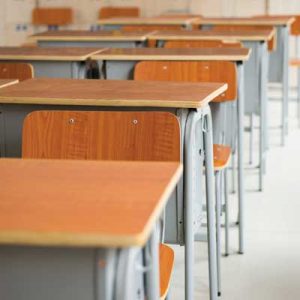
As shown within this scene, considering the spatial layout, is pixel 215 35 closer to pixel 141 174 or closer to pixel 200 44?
pixel 200 44

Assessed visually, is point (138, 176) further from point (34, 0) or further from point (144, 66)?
point (34, 0)

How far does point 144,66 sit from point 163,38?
5.46 ft

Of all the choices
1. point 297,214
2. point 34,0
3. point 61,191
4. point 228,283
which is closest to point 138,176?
point 61,191

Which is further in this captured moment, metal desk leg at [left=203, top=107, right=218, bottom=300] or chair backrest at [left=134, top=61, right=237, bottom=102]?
chair backrest at [left=134, top=61, right=237, bottom=102]

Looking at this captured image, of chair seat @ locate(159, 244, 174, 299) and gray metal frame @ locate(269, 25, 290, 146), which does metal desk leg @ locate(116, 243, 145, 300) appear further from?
gray metal frame @ locate(269, 25, 290, 146)

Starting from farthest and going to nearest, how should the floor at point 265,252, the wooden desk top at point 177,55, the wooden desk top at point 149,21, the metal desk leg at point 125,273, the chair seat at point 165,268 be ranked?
the wooden desk top at point 149,21
the wooden desk top at point 177,55
the floor at point 265,252
the chair seat at point 165,268
the metal desk leg at point 125,273

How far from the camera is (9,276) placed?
1.46 meters

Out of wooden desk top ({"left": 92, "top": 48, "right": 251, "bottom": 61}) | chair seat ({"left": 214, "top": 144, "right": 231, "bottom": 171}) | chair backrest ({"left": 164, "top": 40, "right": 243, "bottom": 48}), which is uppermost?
chair backrest ({"left": 164, "top": 40, "right": 243, "bottom": 48})

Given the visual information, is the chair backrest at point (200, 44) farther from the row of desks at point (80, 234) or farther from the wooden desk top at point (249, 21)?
the row of desks at point (80, 234)

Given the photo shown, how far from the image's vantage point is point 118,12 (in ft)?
30.5

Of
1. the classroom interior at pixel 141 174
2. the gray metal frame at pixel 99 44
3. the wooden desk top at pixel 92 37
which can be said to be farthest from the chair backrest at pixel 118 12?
the gray metal frame at pixel 99 44

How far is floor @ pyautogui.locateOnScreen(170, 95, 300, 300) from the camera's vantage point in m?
3.28

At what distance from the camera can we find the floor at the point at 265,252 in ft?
10.8

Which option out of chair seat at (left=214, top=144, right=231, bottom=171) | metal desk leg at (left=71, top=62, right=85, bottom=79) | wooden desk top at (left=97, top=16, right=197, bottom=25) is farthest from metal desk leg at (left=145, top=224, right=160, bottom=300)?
wooden desk top at (left=97, top=16, right=197, bottom=25)
